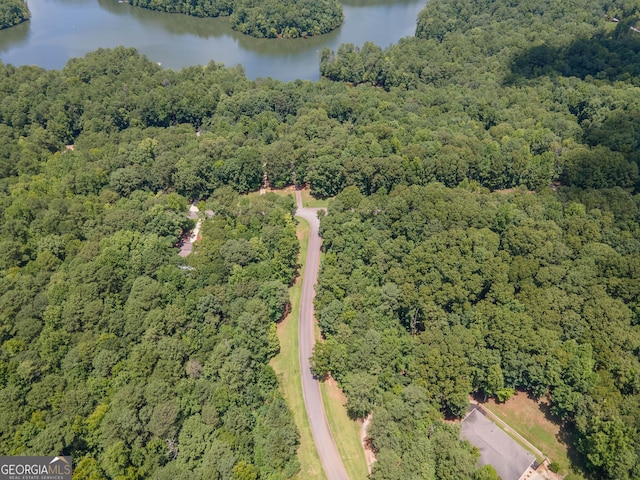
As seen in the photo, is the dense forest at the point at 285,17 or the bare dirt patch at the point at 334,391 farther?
the dense forest at the point at 285,17

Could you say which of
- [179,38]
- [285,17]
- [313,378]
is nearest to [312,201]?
[313,378]

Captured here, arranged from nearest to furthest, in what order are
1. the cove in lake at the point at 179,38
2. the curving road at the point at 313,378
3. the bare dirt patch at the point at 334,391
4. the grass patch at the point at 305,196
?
1. the curving road at the point at 313,378
2. the bare dirt patch at the point at 334,391
3. the grass patch at the point at 305,196
4. the cove in lake at the point at 179,38

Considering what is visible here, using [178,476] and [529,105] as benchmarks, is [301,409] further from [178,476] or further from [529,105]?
[529,105]

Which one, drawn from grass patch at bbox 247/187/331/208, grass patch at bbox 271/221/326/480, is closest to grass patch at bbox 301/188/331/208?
grass patch at bbox 247/187/331/208

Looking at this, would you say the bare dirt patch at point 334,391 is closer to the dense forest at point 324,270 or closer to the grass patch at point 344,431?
the grass patch at point 344,431

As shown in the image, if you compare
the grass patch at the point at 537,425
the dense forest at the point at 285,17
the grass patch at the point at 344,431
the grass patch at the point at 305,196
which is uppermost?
the dense forest at the point at 285,17

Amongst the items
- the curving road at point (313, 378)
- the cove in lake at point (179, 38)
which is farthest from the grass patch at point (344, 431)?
the cove in lake at point (179, 38)

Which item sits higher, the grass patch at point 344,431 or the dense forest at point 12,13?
the dense forest at point 12,13

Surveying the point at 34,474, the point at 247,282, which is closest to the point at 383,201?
the point at 247,282
